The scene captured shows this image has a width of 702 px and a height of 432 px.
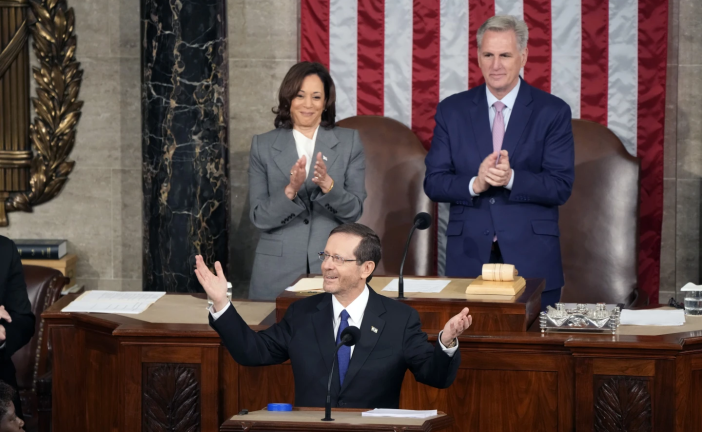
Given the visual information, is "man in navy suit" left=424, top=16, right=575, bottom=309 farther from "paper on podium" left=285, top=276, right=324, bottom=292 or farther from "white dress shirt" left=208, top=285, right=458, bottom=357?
"white dress shirt" left=208, top=285, right=458, bottom=357

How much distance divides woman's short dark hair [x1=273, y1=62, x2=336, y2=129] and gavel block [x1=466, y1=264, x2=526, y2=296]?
132cm

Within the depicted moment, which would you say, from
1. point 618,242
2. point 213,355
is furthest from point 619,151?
point 213,355

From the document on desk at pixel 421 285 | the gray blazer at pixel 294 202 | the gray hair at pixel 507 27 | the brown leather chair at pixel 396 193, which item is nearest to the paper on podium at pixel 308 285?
the document on desk at pixel 421 285

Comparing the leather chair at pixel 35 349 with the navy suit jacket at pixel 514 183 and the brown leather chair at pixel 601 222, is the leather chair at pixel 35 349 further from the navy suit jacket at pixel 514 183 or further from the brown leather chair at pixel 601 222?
the brown leather chair at pixel 601 222

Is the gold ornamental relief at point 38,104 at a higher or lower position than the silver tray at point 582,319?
higher

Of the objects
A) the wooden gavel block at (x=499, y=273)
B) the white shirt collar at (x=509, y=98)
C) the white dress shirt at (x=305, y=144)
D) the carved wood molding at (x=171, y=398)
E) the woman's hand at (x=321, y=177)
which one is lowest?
the carved wood molding at (x=171, y=398)

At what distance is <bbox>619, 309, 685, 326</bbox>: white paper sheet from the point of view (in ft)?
13.4

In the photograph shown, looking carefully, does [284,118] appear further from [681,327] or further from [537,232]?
[681,327]

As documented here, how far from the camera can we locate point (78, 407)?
436cm

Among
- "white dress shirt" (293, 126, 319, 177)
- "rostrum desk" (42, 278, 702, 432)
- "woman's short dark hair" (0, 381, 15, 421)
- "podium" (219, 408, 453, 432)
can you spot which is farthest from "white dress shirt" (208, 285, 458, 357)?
"white dress shirt" (293, 126, 319, 177)

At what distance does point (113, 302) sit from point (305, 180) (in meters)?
1.07

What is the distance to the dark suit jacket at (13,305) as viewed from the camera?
3967mm

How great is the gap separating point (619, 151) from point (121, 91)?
337 cm

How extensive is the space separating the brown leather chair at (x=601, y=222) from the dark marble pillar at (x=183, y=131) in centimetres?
224
